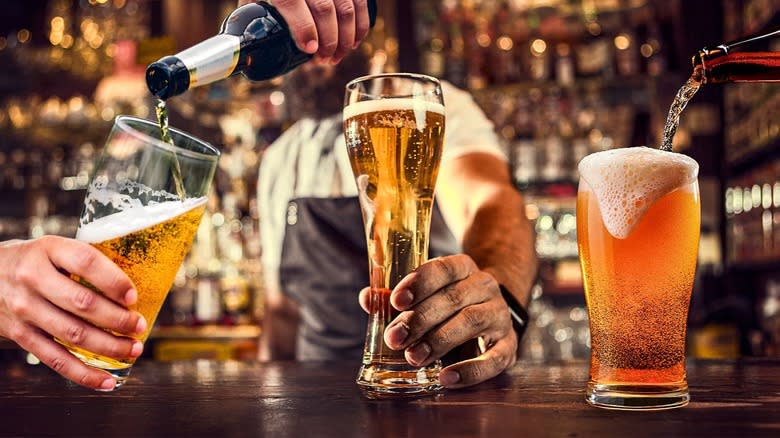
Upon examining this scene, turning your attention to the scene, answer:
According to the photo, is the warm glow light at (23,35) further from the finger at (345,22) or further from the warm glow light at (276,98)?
the finger at (345,22)

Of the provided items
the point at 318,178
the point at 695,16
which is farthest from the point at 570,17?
the point at 318,178

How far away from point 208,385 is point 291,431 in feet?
1.20

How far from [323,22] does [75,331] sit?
21.5 inches

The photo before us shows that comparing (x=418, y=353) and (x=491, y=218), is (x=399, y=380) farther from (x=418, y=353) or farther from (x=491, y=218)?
(x=491, y=218)

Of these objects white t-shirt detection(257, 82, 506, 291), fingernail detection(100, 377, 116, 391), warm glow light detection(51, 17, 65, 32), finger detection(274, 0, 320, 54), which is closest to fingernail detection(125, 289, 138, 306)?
fingernail detection(100, 377, 116, 391)

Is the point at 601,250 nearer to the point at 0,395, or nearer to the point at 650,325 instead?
the point at 650,325

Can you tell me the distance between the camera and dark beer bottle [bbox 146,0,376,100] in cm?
94

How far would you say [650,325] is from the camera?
0.76m

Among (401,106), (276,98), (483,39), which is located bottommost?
(401,106)

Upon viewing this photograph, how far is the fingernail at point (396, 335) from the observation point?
2.76 feet

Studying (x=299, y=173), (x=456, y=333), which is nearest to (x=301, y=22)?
(x=456, y=333)

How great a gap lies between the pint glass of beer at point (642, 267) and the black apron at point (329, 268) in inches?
54.0

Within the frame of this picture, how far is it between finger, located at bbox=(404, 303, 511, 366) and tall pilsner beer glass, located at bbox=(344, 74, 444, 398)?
3 cm

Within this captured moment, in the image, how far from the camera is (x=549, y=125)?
4.25m
